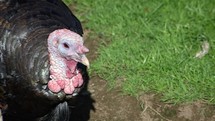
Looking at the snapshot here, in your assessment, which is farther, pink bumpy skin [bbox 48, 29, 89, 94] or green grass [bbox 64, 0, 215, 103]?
green grass [bbox 64, 0, 215, 103]

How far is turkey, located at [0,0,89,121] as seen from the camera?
3812 millimetres

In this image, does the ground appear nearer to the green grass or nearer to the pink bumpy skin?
the green grass

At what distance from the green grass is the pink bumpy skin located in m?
1.33

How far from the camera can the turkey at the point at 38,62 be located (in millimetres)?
3812

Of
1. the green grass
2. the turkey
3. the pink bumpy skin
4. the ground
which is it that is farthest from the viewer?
the green grass

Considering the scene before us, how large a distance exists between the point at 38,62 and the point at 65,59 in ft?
0.86

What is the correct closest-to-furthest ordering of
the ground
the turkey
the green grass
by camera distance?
1. the turkey
2. the ground
3. the green grass

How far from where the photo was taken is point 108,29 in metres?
5.75

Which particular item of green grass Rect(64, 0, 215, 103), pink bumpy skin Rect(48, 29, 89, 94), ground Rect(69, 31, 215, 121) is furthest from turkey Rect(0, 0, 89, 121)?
green grass Rect(64, 0, 215, 103)

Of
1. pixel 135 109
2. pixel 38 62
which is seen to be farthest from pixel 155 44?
pixel 38 62

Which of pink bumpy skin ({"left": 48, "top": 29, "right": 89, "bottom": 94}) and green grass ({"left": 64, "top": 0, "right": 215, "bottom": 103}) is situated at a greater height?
pink bumpy skin ({"left": 48, "top": 29, "right": 89, "bottom": 94})

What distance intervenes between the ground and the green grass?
72 mm

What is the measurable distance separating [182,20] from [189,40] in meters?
0.31

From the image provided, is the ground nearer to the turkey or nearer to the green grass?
the green grass
